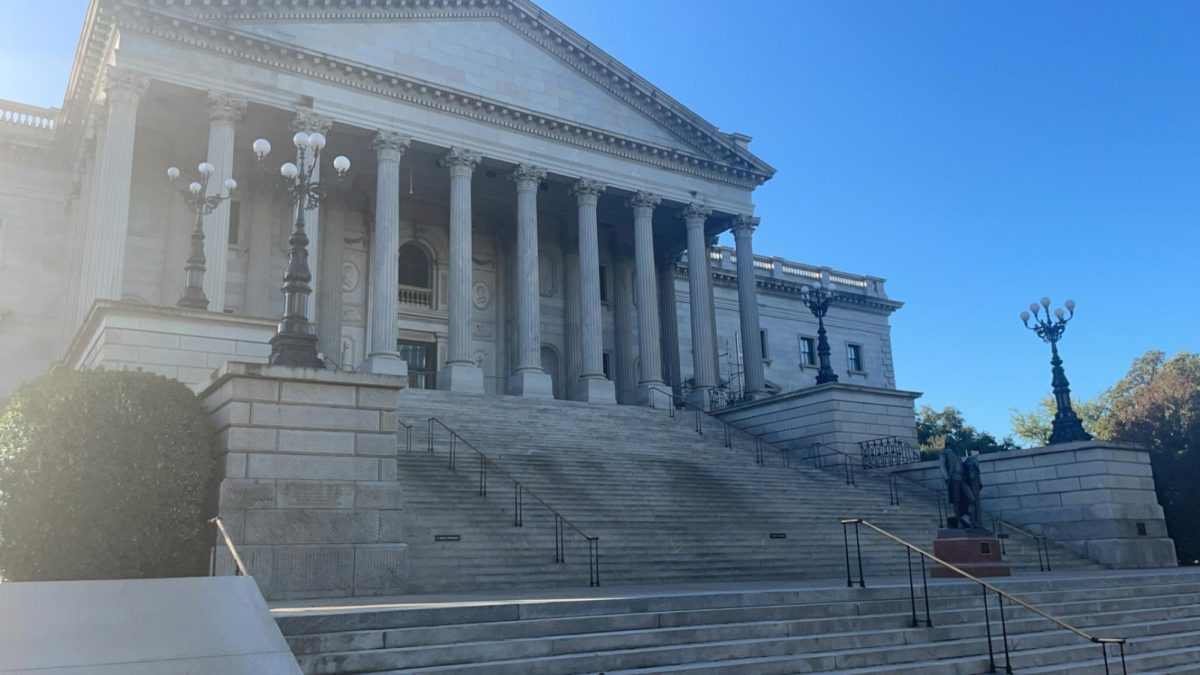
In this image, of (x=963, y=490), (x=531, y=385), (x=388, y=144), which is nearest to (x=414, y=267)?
(x=388, y=144)

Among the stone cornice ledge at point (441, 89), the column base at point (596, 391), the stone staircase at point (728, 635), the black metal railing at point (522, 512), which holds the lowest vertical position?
the stone staircase at point (728, 635)

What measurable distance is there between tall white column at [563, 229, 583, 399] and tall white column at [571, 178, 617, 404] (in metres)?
3.21

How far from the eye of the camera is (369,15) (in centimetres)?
3225

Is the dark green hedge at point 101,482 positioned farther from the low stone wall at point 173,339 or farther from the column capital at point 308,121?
the column capital at point 308,121

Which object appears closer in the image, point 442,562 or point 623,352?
point 442,562

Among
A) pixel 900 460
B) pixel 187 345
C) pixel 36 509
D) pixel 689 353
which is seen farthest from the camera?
pixel 689 353

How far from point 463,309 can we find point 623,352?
36.4 feet

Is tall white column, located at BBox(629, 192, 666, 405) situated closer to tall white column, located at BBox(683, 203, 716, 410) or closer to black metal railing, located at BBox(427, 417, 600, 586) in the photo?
tall white column, located at BBox(683, 203, 716, 410)

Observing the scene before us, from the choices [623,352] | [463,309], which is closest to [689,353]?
[623,352]

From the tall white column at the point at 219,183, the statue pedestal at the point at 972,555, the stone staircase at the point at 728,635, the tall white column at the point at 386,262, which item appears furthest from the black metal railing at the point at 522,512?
the tall white column at the point at 219,183

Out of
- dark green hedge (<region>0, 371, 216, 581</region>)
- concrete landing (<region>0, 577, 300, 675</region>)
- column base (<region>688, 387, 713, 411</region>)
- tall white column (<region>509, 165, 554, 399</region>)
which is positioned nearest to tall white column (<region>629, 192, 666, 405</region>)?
column base (<region>688, 387, 713, 411</region>)

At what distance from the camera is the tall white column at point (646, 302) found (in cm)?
3556

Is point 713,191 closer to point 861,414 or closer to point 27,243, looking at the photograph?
point 861,414

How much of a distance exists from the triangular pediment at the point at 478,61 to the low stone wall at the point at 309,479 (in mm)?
19451
